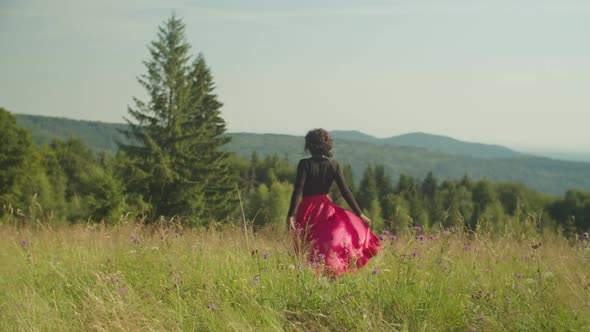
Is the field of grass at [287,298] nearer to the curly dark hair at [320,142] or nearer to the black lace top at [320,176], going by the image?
the black lace top at [320,176]

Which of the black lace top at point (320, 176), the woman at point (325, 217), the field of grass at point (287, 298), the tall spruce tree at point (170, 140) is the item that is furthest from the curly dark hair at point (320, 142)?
the tall spruce tree at point (170, 140)

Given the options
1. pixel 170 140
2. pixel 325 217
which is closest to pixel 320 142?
pixel 325 217

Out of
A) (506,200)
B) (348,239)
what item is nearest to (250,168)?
(506,200)

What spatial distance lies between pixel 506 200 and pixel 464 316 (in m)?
113

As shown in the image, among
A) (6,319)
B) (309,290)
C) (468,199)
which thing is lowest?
(468,199)

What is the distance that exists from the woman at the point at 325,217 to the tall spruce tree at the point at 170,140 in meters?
22.8

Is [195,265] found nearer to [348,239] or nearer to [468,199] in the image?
[348,239]

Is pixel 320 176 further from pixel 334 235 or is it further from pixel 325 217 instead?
pixel 334 235

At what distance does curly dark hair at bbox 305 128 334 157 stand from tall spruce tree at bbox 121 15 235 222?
22815mm

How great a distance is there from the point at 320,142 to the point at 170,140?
2525 centimetres

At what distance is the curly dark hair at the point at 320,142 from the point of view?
21.3ft

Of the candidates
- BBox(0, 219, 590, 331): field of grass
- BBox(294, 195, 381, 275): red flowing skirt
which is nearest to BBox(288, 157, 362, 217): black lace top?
BBox(294, 195, 381, 275): red flowing skirt

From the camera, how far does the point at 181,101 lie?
30438 millimetres

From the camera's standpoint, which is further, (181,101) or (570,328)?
(181,101)
